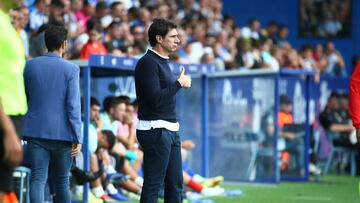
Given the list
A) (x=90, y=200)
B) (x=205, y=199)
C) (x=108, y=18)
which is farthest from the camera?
(x=108, y=18)

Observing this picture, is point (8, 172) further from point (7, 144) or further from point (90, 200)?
point (90, 200)

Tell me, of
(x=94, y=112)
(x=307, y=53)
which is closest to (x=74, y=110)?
(x=94, y=112)

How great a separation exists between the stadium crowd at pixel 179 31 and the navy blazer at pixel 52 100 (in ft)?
5.95

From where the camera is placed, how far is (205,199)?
45.3 ft

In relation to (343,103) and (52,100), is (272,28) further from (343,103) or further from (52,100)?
(52,100)

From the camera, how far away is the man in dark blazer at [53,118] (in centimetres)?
934

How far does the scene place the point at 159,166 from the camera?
29.4ft

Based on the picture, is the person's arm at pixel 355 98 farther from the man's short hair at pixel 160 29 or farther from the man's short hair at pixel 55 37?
the man's short hair at pixel 55 37

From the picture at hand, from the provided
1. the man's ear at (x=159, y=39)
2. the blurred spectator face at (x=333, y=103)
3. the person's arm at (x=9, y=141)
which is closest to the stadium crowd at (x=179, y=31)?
the blurred spectator face at (x=333, y=103)

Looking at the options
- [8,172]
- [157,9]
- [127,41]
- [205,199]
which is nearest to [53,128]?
[8,172]

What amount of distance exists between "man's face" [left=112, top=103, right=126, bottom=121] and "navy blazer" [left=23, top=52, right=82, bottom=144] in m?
4.02

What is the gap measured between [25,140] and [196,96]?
6.70 metres

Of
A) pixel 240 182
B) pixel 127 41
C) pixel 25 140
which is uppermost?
pixel 127 41

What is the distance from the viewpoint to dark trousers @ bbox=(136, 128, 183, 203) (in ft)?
29.4
